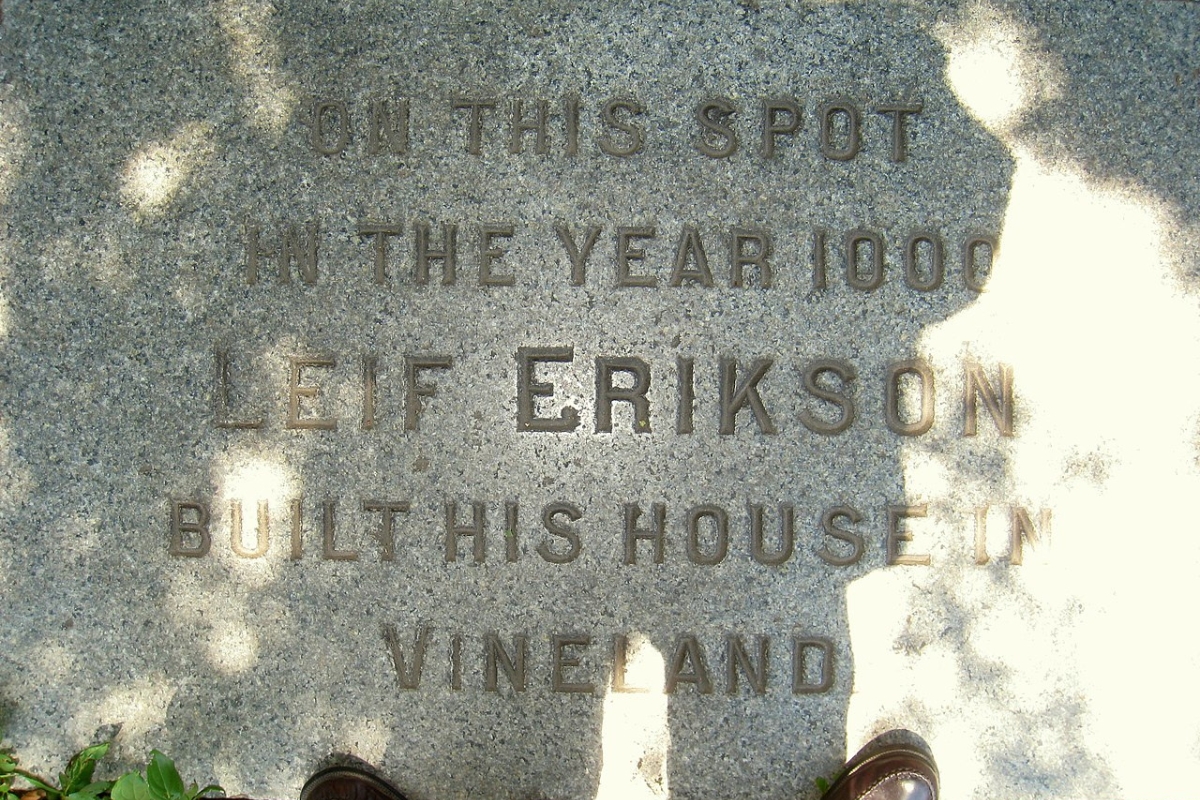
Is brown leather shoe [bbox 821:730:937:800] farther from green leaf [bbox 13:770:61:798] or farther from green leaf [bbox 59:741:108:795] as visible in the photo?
green leaf [bbox 13:770:61:798]

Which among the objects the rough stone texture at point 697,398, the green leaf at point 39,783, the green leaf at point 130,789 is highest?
the rough stone texture at point 697,398

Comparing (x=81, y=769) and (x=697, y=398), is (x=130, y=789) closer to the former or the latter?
(x=81, y=769)

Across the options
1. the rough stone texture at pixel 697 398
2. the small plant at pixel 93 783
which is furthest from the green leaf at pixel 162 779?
the rough stone texture at pixel 697 398

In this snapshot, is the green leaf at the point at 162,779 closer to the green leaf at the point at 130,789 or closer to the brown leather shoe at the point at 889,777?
the green leaf at the point at 130,789

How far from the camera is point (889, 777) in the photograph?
194 centimetres

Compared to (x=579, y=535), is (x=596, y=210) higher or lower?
higher

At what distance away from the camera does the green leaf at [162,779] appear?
1.91 m

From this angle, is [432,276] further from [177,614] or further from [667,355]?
[177,614]

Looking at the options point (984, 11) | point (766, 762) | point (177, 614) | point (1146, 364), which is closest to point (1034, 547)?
point (1146, 364)

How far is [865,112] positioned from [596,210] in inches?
29.7

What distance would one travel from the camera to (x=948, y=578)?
2010 mm

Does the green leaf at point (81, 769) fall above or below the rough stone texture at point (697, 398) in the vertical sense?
below

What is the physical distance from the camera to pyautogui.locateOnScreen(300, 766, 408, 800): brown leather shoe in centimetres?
197

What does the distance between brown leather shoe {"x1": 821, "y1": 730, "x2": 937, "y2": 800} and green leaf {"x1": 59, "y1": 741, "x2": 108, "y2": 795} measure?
1.94m
